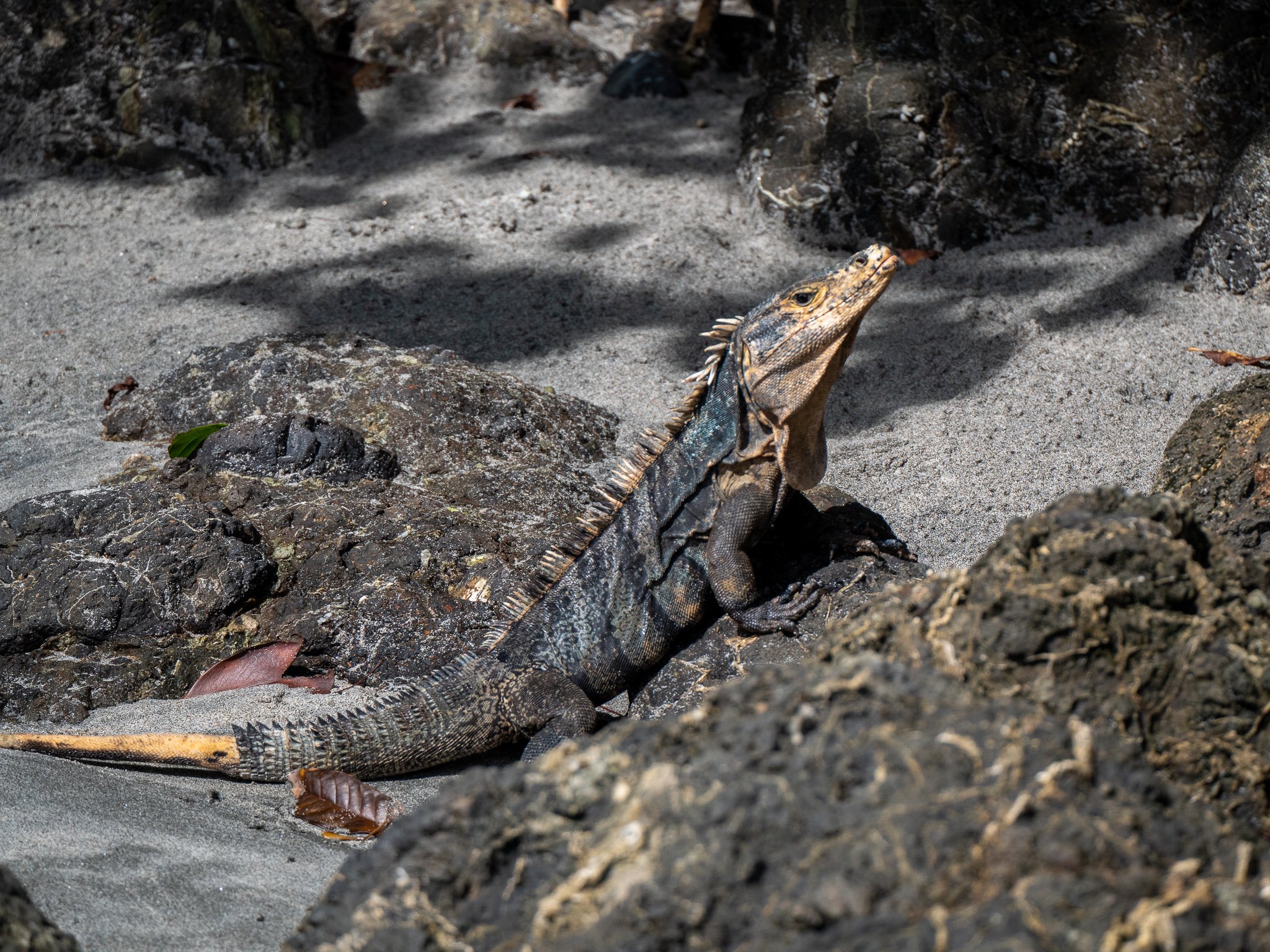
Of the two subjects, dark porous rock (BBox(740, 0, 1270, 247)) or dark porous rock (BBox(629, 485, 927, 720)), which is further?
dark porous rock (BBox(740, 0, 1270, 247))

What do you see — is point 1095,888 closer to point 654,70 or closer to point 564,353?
point 564,353

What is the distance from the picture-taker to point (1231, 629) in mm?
1607

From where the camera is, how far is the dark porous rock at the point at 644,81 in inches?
309

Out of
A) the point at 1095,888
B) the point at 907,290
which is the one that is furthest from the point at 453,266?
the point at 1095,888

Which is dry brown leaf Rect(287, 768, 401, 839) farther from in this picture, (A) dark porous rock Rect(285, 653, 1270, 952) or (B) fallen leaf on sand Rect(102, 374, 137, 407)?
(B) fallen leaf on sand Rect(102, 374, 137, 407)

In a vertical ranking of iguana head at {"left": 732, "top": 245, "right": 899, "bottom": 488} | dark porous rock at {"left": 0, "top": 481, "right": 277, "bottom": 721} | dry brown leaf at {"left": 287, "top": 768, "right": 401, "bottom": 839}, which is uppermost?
iguana head at {"left": 732, "top": 245, "right": 899, "bottom": 488}

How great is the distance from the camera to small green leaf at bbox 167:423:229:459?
13.8 feet

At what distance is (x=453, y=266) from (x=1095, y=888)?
5.53 meters

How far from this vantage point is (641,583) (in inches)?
136

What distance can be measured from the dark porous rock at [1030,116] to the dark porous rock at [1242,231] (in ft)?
2.37

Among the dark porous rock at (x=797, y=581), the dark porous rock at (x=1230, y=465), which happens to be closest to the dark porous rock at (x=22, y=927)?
the dark porous rock at (x=797, y=581)

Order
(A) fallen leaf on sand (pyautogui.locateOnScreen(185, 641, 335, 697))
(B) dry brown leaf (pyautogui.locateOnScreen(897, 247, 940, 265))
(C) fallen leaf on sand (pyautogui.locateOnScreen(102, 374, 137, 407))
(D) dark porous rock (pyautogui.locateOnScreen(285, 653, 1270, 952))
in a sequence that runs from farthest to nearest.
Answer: (B) dry brown leaf (pyautogui.locateOnScreen(897, 247, 940, 265)), (C) fallen leaf on sand (pyautogui.locateOnScreen(102, 374, 137, 407)), (A) fallen leaf on sand (pyautogui.locateOnScreen(185, 641, 335, 697)), (D) dark porous rock (pyautogui.locateOnScreen(285, 653, 1270, 952))

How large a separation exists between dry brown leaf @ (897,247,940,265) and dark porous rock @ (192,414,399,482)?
3271 mm

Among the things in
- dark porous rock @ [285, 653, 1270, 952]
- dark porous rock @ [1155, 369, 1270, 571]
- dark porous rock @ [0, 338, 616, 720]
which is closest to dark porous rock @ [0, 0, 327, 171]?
dark porous rock @ [0, 338, 616, 720]
